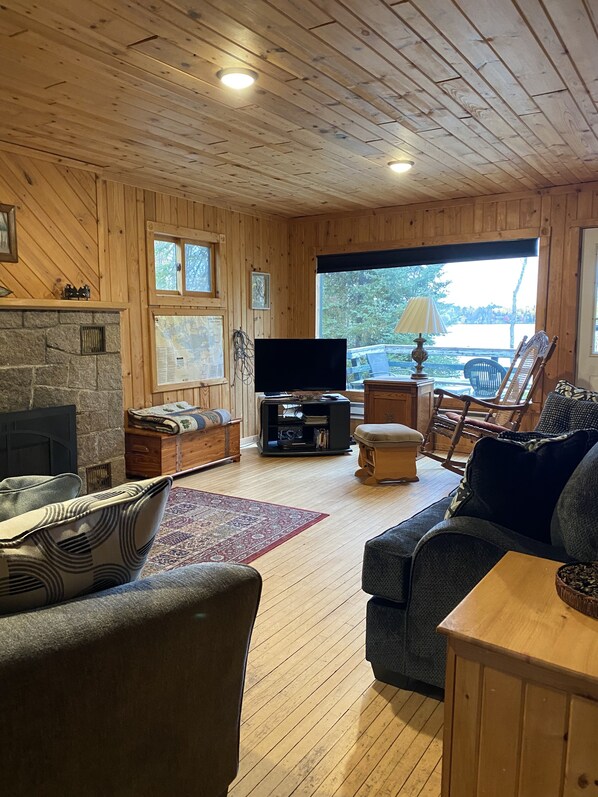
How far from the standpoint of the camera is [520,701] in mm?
1265

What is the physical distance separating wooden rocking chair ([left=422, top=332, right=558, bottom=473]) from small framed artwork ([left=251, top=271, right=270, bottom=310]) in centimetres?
224

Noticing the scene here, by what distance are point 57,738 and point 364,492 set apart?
3.68 meters

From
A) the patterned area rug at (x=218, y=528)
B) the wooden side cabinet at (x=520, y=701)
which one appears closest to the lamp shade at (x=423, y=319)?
the patterned area rug at (x=218, y=528)

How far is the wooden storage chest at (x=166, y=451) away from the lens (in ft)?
15.6

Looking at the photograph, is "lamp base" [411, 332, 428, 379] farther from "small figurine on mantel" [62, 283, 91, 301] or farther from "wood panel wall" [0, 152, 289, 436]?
"small figurine on mantel" [62, 283, 91, 301]

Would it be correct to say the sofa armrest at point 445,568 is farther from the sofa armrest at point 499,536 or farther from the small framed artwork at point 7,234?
the small framed artwork at point 7,234

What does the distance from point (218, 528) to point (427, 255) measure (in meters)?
3.62

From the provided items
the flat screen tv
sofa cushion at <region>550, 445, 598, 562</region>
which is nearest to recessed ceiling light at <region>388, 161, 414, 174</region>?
the flat screen tv

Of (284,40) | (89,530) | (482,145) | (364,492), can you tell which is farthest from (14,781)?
(482,145)

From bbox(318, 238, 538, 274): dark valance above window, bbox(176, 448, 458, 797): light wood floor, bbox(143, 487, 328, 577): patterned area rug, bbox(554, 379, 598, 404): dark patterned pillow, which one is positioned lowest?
bbox(176, 448, 458, 797): light wood floor

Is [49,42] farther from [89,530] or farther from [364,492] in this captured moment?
[364,492]

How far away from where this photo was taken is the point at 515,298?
5.77 meters

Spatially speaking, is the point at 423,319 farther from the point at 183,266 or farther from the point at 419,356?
the point at 183,266

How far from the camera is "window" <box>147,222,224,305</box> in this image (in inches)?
205
